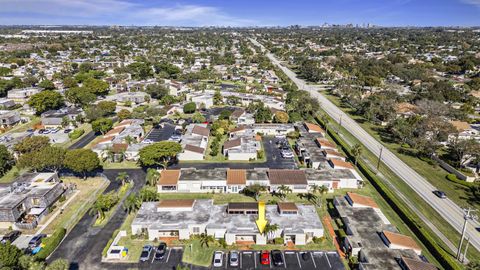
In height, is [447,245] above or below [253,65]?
below

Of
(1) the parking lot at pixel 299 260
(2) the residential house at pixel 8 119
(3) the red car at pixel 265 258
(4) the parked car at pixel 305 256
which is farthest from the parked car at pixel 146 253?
(2) the residential house at pixel 8 119

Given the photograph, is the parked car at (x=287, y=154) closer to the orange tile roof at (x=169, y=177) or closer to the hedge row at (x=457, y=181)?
the orange tile roof at (x=169, y=177)

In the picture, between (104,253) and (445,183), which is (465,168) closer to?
(445,183)

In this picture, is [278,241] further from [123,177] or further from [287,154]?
[123,177]

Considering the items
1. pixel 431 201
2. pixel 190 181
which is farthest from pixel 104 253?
pixel 431 201

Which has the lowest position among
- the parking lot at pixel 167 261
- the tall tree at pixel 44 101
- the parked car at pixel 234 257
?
the parking lot at pixel 167 261

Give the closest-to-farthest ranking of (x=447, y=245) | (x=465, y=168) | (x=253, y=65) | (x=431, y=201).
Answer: (x=447, y=245), (x=431, y=201), (x=465, y=168), (x=253, y=65)
